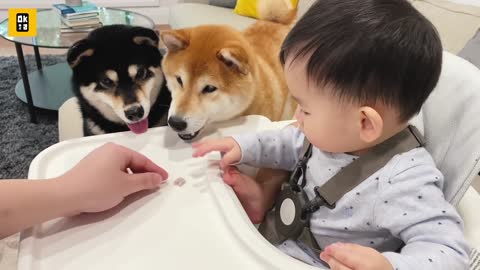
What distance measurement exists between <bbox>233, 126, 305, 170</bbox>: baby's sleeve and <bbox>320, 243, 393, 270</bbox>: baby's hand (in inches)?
10.3

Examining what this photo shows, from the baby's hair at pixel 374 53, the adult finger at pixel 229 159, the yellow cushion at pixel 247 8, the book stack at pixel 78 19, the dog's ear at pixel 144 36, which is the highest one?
the baby's hair at pixel 374 53

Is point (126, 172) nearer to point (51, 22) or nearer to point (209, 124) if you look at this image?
point (209, 124)

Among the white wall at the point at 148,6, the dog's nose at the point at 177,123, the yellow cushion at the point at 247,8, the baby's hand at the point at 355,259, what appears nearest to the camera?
the baby's hand at the point at 355,259

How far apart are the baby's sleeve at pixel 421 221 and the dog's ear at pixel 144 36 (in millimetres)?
831

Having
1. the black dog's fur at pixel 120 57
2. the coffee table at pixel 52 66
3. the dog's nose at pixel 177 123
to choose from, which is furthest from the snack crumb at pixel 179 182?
the coffee table at pixel 52 66

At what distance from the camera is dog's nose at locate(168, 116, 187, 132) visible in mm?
840

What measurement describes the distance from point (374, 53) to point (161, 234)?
1.12 ft

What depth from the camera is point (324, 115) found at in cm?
58

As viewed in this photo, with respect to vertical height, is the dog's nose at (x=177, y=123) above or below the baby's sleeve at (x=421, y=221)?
below

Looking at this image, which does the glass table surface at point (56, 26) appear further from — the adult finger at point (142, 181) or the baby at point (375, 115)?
the baby at point (375, 115)

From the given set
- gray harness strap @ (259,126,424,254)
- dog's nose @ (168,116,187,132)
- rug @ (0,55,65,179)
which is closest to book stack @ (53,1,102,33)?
rug @ (0,55,65,179)

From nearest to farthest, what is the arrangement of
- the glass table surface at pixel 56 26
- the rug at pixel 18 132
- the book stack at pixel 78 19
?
1. the rug at pixel 18 132
2. the glass table surface at pixel 56 26
3. the book stack at pixel 78 19

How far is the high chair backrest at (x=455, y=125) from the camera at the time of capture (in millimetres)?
603

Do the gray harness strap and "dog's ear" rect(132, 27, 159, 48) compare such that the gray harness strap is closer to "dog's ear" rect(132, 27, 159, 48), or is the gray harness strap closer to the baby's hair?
the baby's hair
